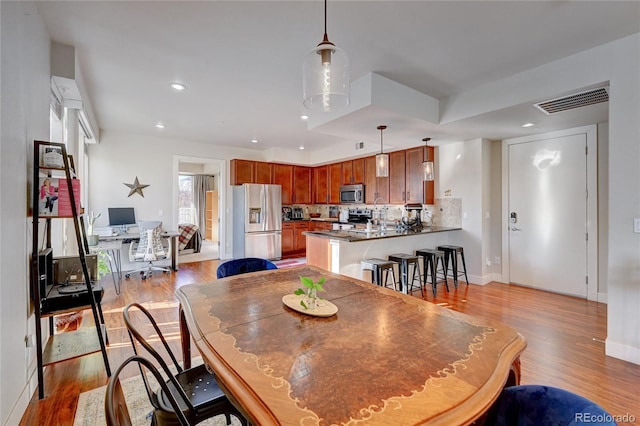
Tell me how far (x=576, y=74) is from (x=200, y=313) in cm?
359

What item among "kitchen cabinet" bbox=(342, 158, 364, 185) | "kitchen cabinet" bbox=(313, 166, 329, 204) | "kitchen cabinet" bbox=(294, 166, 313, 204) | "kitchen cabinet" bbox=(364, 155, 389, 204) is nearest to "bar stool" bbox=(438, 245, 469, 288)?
"kitchen cabinet" bbox=(364, 155, 389, 204)

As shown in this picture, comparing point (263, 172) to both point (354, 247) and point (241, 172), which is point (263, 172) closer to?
point (241, 172)

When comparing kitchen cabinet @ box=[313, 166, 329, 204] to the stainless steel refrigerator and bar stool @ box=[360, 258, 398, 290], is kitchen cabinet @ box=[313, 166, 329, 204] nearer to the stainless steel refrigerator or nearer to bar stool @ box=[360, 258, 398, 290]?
the stainless steel refrigerator

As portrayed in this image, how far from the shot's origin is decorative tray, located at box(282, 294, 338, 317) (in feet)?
4.71

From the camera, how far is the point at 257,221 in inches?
257

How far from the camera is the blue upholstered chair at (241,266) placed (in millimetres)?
2449

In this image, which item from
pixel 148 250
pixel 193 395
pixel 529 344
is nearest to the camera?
pixel 193 395

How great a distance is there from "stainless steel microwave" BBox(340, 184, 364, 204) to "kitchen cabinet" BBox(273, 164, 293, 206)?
1.38 metres

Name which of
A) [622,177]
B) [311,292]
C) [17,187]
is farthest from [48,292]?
[622,177]

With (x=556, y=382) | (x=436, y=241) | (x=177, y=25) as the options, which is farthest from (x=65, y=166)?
(x=436, y=241)

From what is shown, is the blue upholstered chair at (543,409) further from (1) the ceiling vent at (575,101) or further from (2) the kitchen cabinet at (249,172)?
(2) the kitchen cabinet at (249,172)

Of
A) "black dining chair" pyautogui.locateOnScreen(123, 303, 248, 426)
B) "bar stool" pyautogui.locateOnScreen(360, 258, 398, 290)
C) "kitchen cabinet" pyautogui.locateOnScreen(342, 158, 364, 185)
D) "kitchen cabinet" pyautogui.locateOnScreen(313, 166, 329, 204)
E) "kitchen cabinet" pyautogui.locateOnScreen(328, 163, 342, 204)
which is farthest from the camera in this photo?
"kitchen cabinet" pyautogui.locateOnScreen(313, 166, 329, 204)

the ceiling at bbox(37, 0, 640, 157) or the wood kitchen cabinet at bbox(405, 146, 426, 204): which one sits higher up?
the ceiling at bbox(37, 0, 640, 157)

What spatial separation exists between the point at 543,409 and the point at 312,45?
269cm
